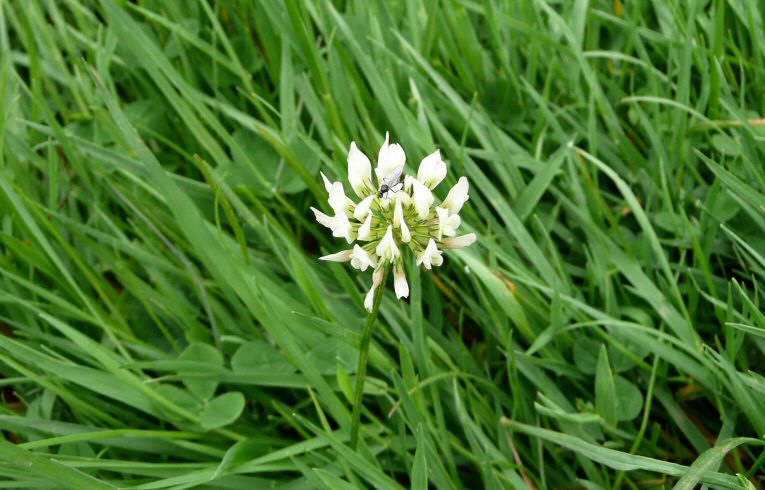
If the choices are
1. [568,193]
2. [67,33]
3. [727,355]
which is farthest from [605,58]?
[67,33]

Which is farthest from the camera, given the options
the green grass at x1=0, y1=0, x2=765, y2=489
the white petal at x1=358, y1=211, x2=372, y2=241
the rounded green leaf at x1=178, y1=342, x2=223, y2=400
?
the rounded green leaf at x1=178, y1=342, x2=223, y2=400

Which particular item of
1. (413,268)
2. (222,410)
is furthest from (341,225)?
(222,410)

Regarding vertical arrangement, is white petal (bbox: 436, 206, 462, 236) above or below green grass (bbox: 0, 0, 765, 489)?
above

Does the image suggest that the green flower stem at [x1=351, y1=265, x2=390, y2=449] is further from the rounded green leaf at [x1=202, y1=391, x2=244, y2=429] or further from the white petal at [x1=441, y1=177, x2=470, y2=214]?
the rounded green leaf at [x1=202, y1=391, x2=244, y2=429]

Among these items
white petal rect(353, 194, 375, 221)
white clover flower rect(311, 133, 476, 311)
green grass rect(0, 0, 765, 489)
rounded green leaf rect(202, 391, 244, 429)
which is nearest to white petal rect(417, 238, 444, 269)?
white clover flower rect(311, 133, 476, 311)

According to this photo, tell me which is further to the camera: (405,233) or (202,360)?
(202,360)

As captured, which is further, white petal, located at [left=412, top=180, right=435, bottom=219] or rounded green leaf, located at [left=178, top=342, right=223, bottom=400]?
rounded green leaf, located at [left=178, top=342, right=223, bottom=400]

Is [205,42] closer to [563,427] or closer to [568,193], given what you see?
[568,193]

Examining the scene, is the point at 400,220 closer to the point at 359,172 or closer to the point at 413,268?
the point at 359,172

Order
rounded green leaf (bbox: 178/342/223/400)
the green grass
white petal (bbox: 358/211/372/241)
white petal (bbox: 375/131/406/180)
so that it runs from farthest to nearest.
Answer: rounded green leaf (bbox: 178/342/223/400)
the green grass
white petal (bbox: 375/131/406/180)
white petal (bbox: 358/211/372/241)
